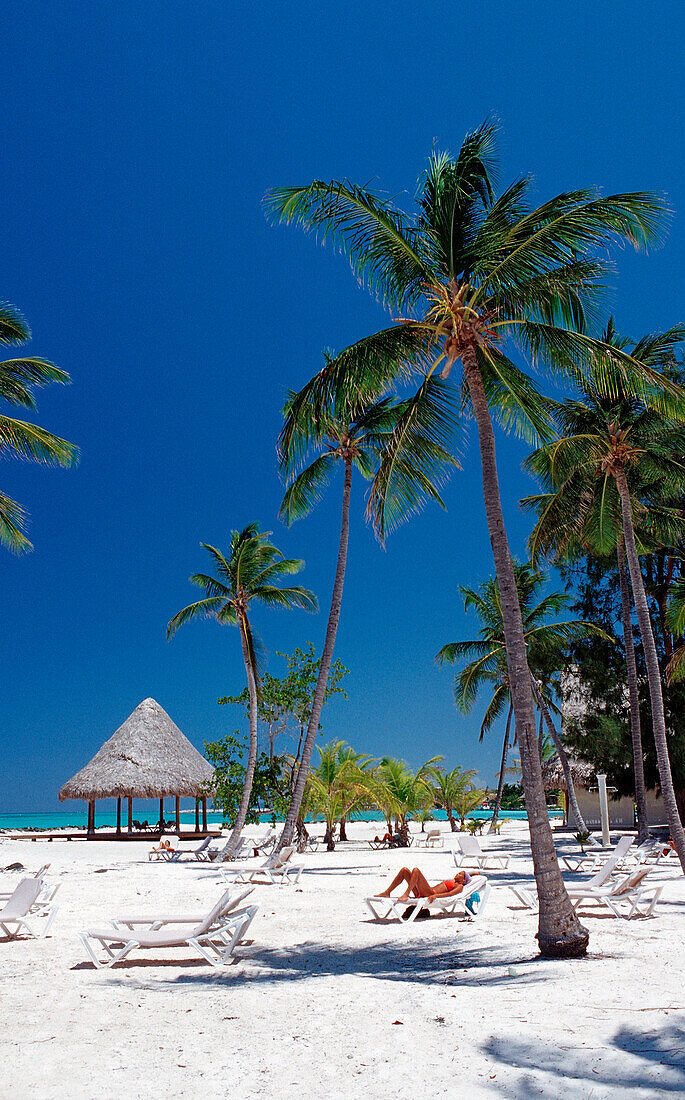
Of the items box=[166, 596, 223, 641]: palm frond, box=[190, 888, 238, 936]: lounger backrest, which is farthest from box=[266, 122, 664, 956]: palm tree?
box=[166, 596, 223, 641]: palm frond

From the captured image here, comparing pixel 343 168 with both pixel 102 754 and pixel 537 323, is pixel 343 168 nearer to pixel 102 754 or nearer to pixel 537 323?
pixel 537 323

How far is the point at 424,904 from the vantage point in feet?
31.6

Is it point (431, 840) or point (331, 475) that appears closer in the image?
point (331, 475)

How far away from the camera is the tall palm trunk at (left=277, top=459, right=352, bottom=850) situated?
56.5ft

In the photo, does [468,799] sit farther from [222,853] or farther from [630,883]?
[630,883]

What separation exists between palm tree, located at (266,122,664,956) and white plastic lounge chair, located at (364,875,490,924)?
287 cm

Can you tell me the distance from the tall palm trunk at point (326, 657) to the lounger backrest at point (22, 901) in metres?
8.80

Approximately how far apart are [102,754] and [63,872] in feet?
41.3

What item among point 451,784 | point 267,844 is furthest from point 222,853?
point 451,784

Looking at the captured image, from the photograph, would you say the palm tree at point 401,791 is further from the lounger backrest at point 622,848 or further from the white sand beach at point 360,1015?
the white sand beach at point 360,1015

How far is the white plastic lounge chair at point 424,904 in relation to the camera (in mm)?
9641

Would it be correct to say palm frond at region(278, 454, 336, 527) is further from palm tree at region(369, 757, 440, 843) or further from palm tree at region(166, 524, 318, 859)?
palm tree at region(369, 757, 440, 843)

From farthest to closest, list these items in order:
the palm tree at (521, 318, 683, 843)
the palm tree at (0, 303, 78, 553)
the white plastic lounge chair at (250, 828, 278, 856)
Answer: the white plastic lounge chair at (250, 828, 278, 856)
the palm tree at (521, 318, 683, 843)
the palm tree at (0, 303, 78, 553)

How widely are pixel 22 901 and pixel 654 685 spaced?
406 inches
